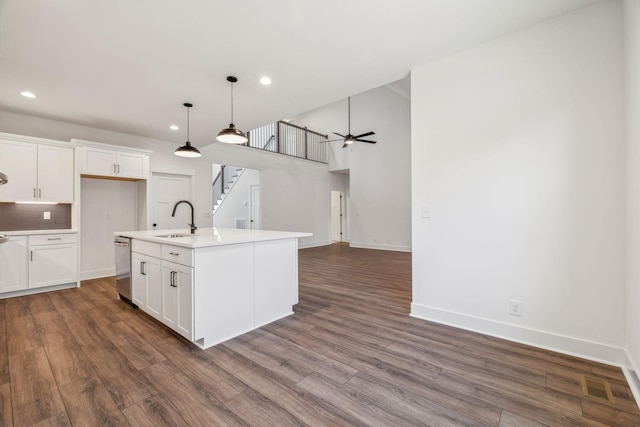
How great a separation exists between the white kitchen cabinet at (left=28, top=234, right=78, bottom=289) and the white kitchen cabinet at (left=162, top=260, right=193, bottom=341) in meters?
2.79

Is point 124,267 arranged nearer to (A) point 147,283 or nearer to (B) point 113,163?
(A) point 147,283

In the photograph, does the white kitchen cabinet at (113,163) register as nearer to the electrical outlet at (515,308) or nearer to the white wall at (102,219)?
the white wall at (102,219)

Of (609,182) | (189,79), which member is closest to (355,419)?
(609,182)

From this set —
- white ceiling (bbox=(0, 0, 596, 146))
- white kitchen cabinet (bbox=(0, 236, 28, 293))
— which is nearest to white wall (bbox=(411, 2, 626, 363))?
white ceiling (bbox=(0, 0, 596, 146))

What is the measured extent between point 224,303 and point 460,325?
88.6 inches

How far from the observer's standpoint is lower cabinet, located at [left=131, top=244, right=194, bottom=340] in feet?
7.58

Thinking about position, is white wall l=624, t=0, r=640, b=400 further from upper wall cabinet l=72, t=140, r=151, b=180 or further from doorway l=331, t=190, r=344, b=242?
doorway l=331, t=190, r=344, b=242

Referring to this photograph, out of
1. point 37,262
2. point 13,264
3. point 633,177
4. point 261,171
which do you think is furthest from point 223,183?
point 633,177

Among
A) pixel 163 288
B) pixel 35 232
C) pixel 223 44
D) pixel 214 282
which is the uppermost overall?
pixel 223 44

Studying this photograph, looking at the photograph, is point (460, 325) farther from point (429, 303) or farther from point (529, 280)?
point (529, 280)

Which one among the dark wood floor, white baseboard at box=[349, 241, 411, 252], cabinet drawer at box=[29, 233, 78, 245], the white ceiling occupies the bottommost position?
the dark wood floor

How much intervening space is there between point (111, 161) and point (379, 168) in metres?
6.50

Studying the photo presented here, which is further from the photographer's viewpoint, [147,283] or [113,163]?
[113,163]

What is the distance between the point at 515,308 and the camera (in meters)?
2.38
